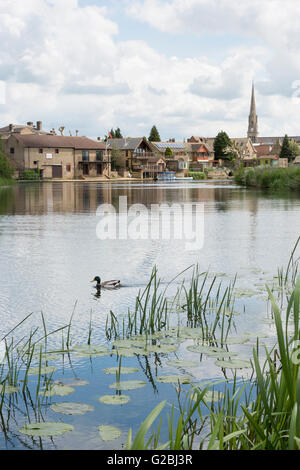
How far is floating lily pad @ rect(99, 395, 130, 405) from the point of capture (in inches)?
216

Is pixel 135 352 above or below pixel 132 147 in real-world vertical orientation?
below

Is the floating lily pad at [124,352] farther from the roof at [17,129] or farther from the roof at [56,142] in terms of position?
the roof at [17,129]

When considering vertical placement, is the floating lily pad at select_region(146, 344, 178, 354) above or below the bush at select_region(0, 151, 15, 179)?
below

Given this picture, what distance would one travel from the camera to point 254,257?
1484cm

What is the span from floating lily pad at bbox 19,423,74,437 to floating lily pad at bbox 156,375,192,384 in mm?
1392

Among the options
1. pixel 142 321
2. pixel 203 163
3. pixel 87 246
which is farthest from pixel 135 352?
pixel 203 163

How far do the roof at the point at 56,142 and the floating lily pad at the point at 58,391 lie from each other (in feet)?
282

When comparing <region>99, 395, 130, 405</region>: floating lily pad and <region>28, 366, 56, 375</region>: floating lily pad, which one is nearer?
<region>99, 395, 130, 405</region>: floating lily pad

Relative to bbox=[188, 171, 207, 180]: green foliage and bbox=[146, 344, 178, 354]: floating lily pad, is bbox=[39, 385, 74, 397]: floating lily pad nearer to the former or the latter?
bbox=[146, 344, 178, 354]: floating lily pad

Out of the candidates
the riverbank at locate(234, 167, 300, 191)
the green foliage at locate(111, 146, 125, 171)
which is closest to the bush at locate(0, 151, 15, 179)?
the riverbank at locate(234, 167, 300, 191)

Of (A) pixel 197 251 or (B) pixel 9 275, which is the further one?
(A) pixel 197 251

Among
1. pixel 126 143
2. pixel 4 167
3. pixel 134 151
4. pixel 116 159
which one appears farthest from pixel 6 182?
pixel 126 143

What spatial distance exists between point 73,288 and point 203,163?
123 m
